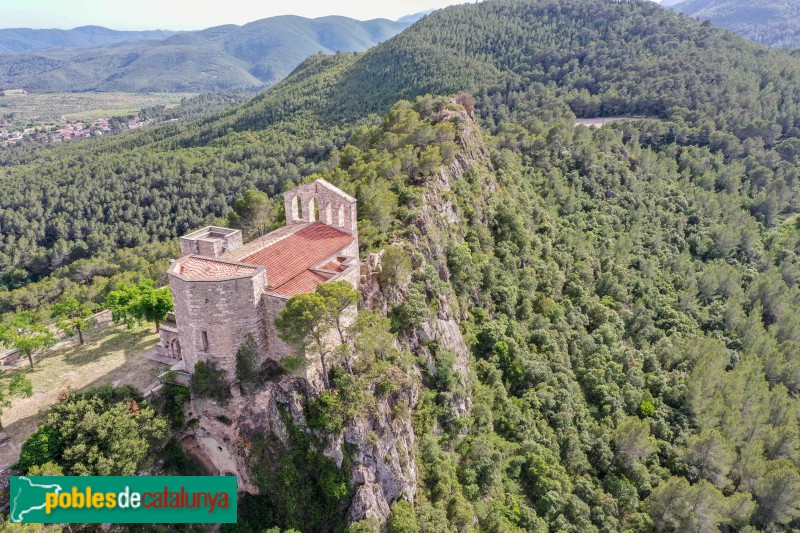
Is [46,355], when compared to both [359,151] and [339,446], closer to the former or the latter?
[339,446]

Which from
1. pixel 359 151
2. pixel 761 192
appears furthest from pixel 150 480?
pixel 761 192

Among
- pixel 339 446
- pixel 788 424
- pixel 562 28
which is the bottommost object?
pixel 788 424

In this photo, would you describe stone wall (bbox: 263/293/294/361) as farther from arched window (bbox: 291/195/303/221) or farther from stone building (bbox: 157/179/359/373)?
arched window (bbox: 291/195/303/221)

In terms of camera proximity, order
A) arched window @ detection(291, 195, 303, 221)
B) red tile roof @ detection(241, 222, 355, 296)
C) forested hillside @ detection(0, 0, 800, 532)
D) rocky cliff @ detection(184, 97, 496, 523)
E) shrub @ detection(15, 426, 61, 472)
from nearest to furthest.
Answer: shrub @ detection(15, 426, 61, 472), rocky cliff @ detection(184, 97, 496, 523), red tile roof @ detection(241, 222, 355, 296), forested hillside @ detection(0, 0, 800, 532), arched window @ detection(291, 195, 303, 221)

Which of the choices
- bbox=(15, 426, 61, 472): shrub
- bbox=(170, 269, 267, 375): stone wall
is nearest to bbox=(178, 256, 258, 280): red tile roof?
bbox=(170, 269, 267, 375): stone wall

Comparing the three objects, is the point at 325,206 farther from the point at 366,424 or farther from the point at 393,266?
the point at 366,424

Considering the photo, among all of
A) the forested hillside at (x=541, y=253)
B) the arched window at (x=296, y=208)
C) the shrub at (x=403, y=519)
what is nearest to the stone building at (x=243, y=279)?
the arched window at (x=296, y=208)
